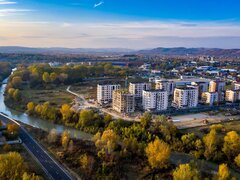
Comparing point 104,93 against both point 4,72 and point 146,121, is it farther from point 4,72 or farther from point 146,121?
point 4,72

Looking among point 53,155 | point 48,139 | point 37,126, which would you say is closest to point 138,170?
point 53,155

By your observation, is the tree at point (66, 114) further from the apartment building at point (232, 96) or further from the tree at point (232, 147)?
the apartment building at point (232, 96)

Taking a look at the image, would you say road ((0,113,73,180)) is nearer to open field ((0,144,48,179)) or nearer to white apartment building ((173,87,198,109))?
open field ((0,144,48,179))

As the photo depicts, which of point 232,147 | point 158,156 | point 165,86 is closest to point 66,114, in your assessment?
point 158,156

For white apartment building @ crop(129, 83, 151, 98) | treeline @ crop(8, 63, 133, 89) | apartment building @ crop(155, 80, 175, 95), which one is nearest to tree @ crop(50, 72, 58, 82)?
treeline @ crop(8, 63, 133, 89)

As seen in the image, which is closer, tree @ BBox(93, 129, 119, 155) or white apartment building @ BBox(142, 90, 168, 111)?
tree @ BBox(93, 129, 119, 155)

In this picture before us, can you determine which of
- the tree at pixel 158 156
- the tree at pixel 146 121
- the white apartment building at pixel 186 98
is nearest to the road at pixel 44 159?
the tree at pixel 158 156
